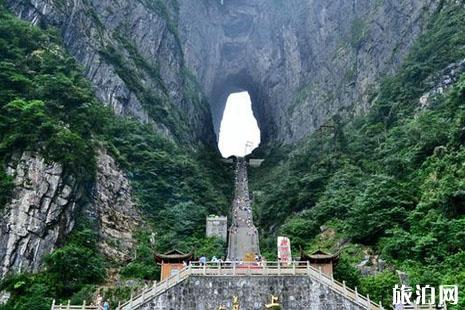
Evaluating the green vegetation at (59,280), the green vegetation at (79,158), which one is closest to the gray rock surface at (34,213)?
the green vegetation at (79,158)

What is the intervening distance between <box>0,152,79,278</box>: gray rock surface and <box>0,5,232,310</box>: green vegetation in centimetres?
53

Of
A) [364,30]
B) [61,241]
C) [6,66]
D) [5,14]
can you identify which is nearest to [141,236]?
[61,241]

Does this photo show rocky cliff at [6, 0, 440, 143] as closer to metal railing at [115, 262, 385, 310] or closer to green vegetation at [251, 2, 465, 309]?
green vegetation at [251, 2, 465, 309]

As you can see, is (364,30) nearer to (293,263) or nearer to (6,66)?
(6,66)

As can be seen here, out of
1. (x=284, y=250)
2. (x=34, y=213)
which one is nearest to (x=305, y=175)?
(x=284, y=250)

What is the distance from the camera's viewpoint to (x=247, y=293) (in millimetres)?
19016

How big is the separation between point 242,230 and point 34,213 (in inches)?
542

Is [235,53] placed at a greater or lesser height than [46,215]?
greater

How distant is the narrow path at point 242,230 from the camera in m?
32.2

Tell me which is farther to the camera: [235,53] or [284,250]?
[235,53]

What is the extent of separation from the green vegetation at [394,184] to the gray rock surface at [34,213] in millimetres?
11899

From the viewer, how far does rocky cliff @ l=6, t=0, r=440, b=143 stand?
1788 inches

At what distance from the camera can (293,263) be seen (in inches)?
770

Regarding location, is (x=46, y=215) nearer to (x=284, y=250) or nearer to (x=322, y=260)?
(x=284, y=250)
